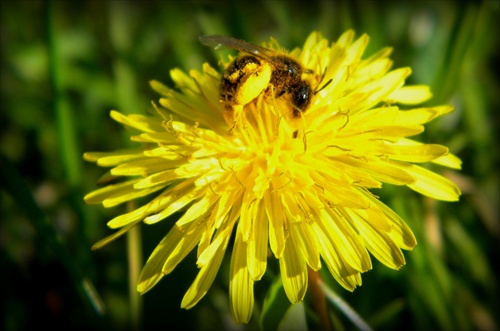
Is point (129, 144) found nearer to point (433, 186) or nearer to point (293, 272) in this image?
point (293, 272)

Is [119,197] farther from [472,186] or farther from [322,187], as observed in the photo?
[472,186]

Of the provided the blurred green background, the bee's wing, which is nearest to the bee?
the bee's wing

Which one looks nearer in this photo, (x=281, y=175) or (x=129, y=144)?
(x=281, y=175)

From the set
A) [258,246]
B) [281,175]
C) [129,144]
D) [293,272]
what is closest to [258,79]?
[281,175]

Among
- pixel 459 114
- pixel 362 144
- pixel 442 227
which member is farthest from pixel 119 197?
pixel 459 114

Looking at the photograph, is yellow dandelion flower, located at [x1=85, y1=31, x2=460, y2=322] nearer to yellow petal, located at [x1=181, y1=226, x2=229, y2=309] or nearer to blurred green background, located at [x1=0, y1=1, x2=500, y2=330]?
yellow petal, located at [x1=181, y1=226, x2=229, y2=309]

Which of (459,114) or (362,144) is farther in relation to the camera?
(459,114)
